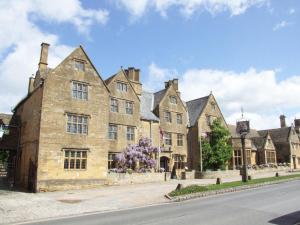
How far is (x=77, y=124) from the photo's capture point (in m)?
29.2

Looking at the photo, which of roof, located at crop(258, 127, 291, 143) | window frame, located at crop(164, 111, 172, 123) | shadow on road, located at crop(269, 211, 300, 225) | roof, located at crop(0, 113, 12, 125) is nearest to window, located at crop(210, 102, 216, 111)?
window frame, located at crop(164, 111, 172, 123)

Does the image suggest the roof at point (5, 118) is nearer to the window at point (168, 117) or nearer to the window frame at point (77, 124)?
the window frame at point (77, 124)

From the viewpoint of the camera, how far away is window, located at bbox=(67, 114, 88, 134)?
28750mm

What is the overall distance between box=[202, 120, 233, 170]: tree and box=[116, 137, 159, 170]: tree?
9071mm

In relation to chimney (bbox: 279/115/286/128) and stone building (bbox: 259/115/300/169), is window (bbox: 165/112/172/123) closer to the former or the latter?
stone building (bbox: 259/115/300/169)

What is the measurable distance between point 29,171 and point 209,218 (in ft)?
65.0

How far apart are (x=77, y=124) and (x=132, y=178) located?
786 centimetres

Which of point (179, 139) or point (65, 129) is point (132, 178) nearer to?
point (65, 129)

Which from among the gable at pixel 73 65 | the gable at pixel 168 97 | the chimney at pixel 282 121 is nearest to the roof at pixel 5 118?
the gable at pixel 73 65

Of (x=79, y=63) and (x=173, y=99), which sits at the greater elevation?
(x=79, y=63)

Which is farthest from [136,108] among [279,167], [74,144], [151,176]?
[279,167]

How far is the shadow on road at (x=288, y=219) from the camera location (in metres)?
12.4

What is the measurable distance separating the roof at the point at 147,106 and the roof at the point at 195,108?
680cm

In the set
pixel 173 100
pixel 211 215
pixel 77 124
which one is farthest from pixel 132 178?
pixel 211 215
